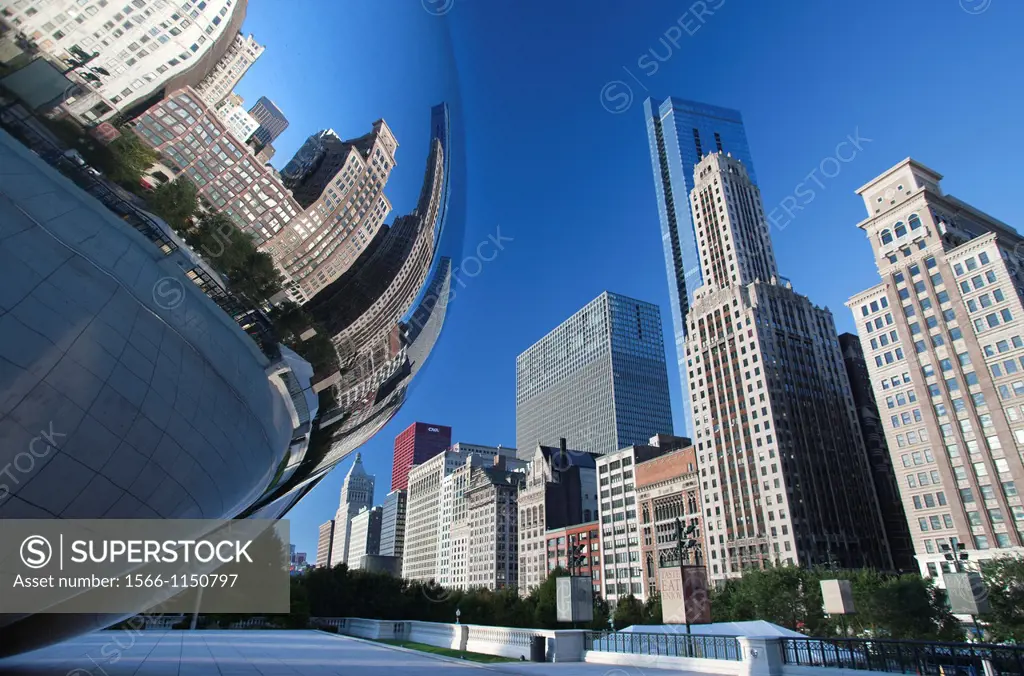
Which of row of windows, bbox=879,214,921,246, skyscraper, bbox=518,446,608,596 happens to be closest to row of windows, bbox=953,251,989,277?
row of windows, bbox=879,214,921,246

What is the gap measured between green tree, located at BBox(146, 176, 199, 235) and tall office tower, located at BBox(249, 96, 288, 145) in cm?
28

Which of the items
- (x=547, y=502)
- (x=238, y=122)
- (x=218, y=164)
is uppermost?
(x=547, y=502)

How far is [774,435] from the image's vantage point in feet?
257

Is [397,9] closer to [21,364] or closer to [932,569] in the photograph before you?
[21,364]

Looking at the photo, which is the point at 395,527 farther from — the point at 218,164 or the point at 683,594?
the point at 218,164

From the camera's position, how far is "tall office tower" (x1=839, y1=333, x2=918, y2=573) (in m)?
82.4

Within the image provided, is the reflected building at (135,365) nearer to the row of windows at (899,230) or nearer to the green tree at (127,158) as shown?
the green tree at (127,158)

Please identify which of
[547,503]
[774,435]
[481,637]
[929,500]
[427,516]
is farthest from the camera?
[427,516]

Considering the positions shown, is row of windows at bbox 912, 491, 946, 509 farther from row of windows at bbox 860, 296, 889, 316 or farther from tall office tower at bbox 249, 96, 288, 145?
tall office tower at bbox 249, 96, 288, 145

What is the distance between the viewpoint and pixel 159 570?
284cm

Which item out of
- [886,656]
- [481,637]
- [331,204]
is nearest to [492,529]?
[481,637]

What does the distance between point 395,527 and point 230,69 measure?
606ft

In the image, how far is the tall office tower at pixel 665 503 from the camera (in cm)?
8456

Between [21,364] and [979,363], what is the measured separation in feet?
240
